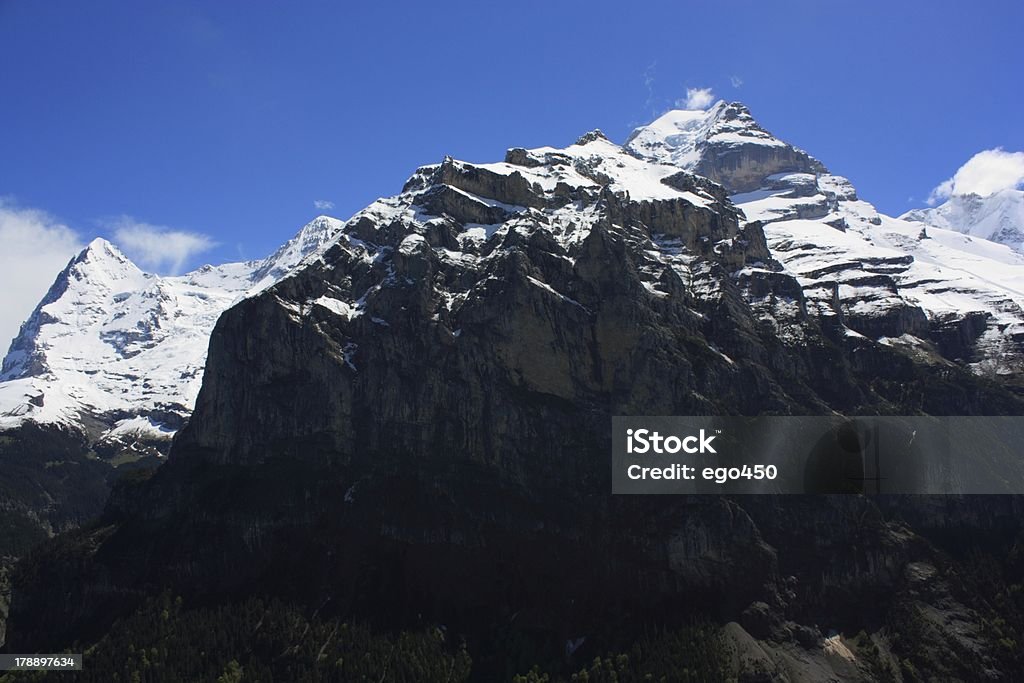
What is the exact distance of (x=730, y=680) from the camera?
19862 cm

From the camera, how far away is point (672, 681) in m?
199

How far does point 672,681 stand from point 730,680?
11.6 metres
